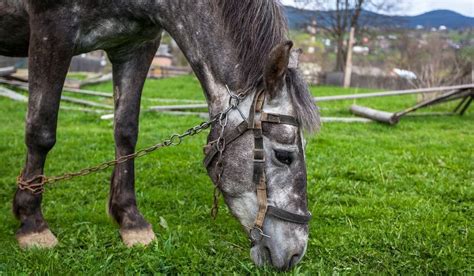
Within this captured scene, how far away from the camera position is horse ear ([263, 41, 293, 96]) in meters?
2.25

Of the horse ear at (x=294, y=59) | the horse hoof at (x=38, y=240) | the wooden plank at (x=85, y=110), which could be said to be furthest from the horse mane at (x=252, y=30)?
the wooden plank at (x=85, y=110)

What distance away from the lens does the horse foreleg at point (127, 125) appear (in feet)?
11.1

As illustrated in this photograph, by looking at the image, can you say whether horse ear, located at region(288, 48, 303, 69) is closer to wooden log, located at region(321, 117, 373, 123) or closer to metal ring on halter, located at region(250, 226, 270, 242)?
metal ring on halter, located at region(250, 226, 270, 242)

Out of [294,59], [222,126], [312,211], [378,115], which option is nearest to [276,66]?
[294,59]

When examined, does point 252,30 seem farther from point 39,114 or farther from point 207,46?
point 39,114

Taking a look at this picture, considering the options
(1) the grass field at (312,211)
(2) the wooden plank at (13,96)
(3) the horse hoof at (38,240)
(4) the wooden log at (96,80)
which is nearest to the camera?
(1) the grass field at (312,211)

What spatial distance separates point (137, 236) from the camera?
329 centimetres

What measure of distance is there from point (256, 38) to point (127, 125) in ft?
4.43

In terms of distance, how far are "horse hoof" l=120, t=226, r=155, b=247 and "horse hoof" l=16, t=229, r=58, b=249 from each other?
0.45 meters

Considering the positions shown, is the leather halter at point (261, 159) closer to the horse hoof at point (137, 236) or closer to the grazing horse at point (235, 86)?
the grazing horse at point (235, 86)

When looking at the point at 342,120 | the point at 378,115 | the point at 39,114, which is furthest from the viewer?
the point at 342,120

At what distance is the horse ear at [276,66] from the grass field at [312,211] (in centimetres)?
99

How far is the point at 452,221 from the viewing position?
373 cm

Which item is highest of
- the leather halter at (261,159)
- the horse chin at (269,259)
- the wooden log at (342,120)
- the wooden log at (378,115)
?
the leather halter at (261,159)
